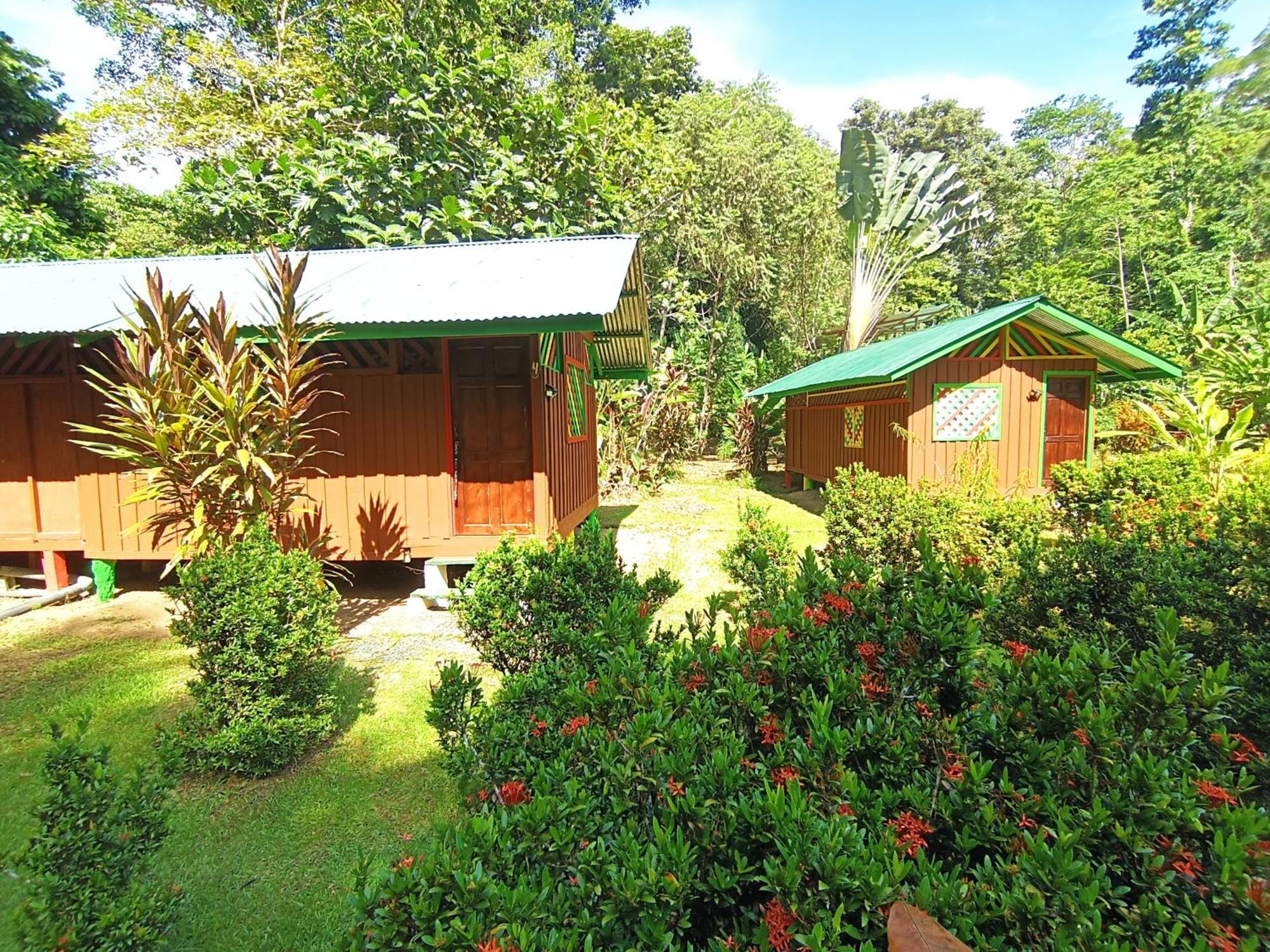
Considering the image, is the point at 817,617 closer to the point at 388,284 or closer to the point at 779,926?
the point at 779,926

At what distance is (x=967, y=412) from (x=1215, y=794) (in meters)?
10.8

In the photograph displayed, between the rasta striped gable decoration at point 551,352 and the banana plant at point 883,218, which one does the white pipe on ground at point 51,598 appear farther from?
the banana plant at point 883,218

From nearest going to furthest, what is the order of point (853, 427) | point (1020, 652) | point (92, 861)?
point (92, 861), point (1020, 652), point (853, 427)

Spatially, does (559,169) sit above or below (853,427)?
above

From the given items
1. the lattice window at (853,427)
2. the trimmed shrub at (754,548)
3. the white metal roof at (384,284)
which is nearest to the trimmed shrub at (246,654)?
the white metal roof at (384,284)

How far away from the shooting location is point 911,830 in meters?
1.57

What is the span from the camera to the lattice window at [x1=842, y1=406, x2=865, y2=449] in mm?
12977

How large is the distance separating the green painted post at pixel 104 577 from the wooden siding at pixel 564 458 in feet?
17.6

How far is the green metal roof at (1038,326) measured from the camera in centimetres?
1034

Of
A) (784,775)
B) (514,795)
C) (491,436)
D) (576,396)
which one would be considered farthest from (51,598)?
(784,775)

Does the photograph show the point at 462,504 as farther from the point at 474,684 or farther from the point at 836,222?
the point at 836,222

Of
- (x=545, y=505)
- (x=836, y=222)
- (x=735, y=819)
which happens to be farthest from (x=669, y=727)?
(x=836, y=222)

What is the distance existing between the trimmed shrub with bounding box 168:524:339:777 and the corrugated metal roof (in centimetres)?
256

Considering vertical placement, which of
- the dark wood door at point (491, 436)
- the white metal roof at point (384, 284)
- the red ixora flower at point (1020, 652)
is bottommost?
the red ixora flower at point (1020, 652)
